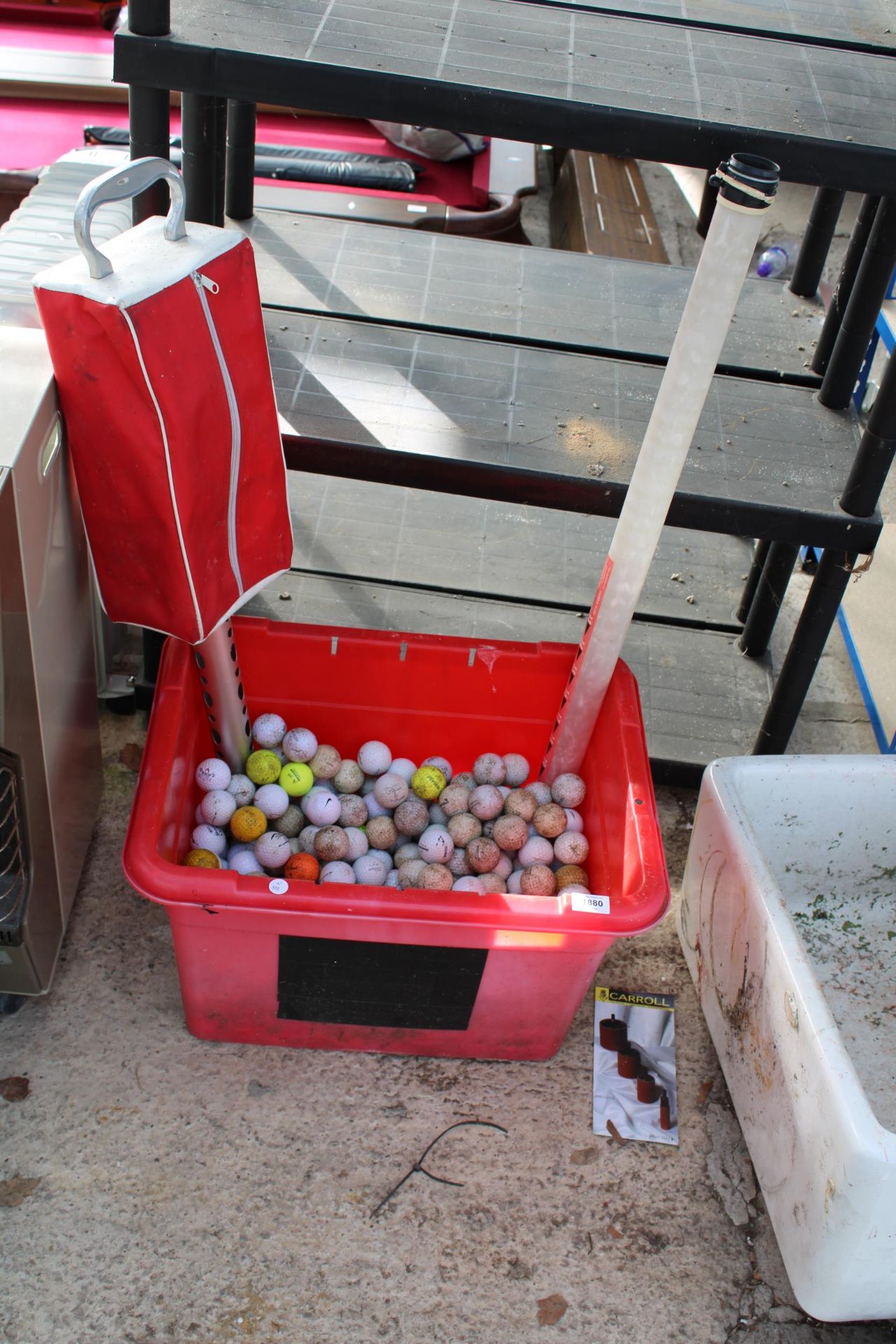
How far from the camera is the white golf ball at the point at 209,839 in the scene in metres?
2.03

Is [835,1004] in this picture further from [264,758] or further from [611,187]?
[611,187]

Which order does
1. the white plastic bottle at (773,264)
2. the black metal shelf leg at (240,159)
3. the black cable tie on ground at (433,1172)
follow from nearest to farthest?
the black cable tie on ground at (433,1172), the black metal shelf leg at (240,159), the white plastic bottle at (773,264)

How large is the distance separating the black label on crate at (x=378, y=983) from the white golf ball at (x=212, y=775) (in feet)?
1.29

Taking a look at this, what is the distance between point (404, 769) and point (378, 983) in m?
0.51

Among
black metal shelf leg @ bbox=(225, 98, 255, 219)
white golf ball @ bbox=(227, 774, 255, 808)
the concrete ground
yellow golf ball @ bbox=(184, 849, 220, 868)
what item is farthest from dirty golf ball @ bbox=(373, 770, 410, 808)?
black metal shelf leg @ bbox=(225, 98, 255, 219)

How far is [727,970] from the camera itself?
1.95m

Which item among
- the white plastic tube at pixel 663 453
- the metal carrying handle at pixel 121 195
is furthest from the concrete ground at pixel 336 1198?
the metal carrying handle at pixel 121 195

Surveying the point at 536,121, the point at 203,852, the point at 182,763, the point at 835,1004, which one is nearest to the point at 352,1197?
the point at 203,852

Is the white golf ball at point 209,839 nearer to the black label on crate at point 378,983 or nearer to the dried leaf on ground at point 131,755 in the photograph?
the black label on crate at point 378,983

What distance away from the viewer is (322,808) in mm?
2115

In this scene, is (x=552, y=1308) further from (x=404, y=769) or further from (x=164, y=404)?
(x=164, y=404)

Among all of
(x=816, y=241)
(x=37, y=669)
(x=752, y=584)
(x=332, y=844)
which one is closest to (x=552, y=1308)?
(x=332, y=844)

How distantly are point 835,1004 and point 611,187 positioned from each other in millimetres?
3551

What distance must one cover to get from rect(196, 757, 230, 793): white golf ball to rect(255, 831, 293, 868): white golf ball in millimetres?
126
